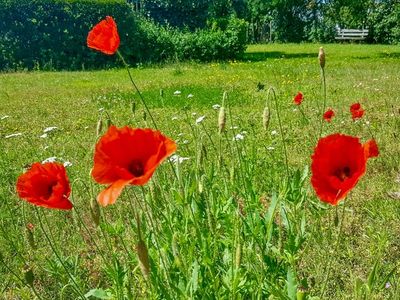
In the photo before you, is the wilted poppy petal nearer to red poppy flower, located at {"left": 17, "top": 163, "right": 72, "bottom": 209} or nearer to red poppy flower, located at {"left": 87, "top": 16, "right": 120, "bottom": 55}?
red poppy flower, located at {"left": 17, "top": 163, "right": 72, "bottom": 209}

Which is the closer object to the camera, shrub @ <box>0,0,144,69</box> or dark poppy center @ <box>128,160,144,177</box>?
dark poppy center @ <box>128,160,144,177</box>

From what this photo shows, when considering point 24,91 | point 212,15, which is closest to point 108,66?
point 24,91

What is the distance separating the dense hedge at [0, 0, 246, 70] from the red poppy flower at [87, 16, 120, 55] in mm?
12756

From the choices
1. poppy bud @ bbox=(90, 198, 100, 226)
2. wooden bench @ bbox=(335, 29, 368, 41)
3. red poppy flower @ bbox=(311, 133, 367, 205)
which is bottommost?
wooden bench @ bbox=(335, 29, 368, 41)

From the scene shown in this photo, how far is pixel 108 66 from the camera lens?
47.2 feet

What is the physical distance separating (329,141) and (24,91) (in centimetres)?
891

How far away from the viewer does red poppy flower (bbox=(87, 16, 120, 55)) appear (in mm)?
1521

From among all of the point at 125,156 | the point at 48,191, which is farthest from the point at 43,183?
the point at 125,156

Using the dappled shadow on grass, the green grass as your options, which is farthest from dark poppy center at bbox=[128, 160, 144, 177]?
the dappled shadow on grass

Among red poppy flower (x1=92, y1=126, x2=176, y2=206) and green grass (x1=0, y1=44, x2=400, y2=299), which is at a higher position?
red poppy flower (x1=92, y1=126, x2=176, y2=206)

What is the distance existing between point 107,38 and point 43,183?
45 cm

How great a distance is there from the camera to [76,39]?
14820 millimetres

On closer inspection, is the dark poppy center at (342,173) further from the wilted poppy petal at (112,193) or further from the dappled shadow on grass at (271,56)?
the dappled shadow on grass at (271,56)

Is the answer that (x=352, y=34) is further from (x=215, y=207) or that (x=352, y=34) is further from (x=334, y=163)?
(x=334, y=163)
